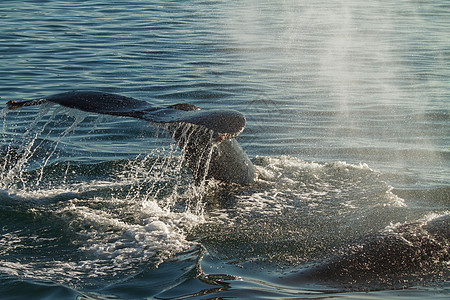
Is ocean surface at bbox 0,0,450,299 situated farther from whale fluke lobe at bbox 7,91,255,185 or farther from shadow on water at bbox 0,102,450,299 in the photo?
whale fluke lobe at bbox 7,91,255,185

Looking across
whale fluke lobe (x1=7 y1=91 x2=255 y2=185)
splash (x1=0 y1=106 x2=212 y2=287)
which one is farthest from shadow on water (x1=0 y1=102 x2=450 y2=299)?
whale fluke lobe (x1=7 y1=91 x2=255 y2=185)

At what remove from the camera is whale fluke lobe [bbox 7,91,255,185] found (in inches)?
166

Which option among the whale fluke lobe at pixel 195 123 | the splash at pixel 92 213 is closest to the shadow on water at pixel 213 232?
the splash at pixel 92 213

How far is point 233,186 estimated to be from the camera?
6.29 metres

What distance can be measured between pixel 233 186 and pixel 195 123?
2.04 m

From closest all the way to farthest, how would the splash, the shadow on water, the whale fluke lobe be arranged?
the whale fluke lobe → the shadow on water → the splash

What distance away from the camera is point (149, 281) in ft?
14.5

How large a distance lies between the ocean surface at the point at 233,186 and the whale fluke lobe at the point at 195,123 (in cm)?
13

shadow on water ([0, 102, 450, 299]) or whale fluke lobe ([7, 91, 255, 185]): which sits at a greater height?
whale fluke lobe ([7, 91, 255, 185])

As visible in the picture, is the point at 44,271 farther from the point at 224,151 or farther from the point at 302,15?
the point at 302,15

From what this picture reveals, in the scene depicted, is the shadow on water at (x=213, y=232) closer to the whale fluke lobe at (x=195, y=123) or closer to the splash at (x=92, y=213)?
the splash at (x=92, y=213)

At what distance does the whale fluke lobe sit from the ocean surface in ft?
0.41

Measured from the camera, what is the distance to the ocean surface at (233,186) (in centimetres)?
446

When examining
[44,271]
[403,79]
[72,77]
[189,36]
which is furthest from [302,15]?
[44,271]
